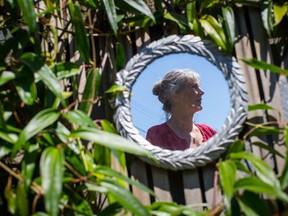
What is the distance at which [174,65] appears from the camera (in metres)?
1.51

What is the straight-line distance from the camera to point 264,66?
1.38 metres

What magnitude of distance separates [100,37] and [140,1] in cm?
19

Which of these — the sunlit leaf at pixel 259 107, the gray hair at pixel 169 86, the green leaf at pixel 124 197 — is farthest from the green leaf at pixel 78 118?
the sunlit leaf at pixel 259 107

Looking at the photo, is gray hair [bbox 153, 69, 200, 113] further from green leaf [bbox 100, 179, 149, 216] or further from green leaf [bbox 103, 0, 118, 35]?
green leaf [bbox 100, 179, 149, 216]

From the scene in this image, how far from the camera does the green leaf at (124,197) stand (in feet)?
3.88

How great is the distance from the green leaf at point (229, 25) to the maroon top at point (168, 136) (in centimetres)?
20

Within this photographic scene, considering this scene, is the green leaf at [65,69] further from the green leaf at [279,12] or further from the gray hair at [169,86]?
the green leaf at [279,12]

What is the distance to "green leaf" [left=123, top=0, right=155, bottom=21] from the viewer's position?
144cm

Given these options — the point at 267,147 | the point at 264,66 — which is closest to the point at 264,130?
the point at 267,147

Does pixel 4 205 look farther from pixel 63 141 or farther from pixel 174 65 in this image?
pixel 174 65

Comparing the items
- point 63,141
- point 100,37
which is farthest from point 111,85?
point 63,141

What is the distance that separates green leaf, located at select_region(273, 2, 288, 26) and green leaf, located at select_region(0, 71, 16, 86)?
24.8 inches

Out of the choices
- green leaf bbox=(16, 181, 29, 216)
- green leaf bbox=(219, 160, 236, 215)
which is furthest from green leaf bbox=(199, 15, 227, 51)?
green leaf bbox=(16, 181, 29, 216)

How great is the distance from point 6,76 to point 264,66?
0.56 meters
